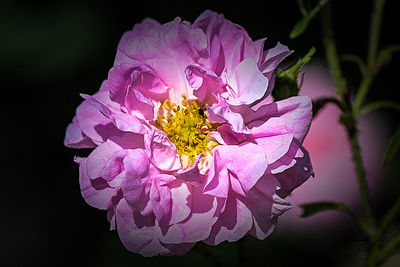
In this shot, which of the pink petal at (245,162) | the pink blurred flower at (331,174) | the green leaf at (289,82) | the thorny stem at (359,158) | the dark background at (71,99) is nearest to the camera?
the pink petal at (245,162)

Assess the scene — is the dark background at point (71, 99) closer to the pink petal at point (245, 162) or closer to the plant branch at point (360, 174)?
the plant branch at point (360, 174)

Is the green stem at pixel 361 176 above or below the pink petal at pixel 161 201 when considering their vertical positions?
below

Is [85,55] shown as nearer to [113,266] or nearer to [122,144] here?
[113,266]

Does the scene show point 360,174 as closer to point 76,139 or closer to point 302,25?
point 302,25

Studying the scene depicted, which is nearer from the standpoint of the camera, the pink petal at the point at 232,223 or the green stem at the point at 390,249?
the pink petal at the point at 232,223

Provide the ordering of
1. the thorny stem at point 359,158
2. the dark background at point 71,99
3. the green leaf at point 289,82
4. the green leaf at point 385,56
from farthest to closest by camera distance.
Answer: the dark background at point 71,99 < the green leaf at point 385,56 < the thorny stem at point 359,158 < the green leaf at point 289,82

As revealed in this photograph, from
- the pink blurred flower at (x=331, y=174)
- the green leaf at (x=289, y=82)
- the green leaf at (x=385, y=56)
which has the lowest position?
the pink blurred flower at (x=331, y=174)

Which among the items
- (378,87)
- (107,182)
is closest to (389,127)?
(378,87)

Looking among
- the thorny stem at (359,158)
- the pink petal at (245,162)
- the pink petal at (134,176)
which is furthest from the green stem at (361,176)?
the pink petal at (134,176)
